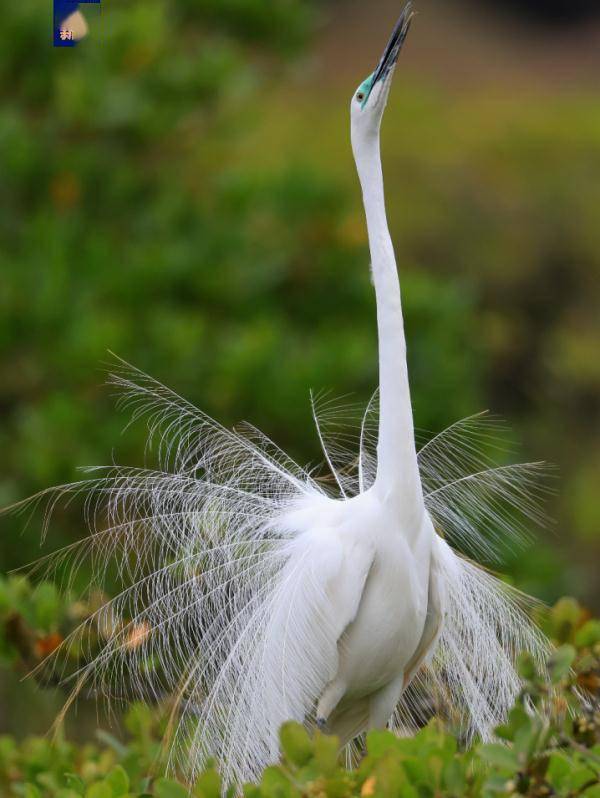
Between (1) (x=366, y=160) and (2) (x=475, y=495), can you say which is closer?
(1) (x=366, y=160)

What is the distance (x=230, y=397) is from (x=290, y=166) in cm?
155

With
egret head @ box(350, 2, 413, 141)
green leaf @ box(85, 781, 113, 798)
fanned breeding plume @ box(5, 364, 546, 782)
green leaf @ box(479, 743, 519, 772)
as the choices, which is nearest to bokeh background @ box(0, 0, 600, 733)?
fanned breeding plume @ box(5, 364, 546, 782)

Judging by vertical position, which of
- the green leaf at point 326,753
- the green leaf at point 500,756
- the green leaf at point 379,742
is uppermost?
the green leaf at point 500,756

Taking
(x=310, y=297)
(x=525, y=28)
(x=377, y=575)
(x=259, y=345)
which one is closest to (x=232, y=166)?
(x=310, y=297)

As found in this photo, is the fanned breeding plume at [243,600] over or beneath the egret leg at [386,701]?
over

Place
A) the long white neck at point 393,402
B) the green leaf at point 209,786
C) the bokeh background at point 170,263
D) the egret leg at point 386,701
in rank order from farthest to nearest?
the bokeh background at point 170,263
the egret leg at point 386,701
the long white neck at point 393,402
the green leaf at point 209,786

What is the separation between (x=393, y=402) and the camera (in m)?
2.21

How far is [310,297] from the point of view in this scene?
521 cm

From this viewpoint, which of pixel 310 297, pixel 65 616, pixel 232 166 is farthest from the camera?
pixel 232 166

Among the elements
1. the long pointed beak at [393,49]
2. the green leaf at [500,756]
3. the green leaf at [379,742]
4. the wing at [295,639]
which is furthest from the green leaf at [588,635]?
the long pointed beak at [393,49]

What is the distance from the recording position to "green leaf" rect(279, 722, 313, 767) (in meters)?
1.66

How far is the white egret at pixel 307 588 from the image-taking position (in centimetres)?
227

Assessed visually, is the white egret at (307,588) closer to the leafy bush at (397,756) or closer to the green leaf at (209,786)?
the leafy bush at (397,756)

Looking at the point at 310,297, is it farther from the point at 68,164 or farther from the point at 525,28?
the point at 525,28
